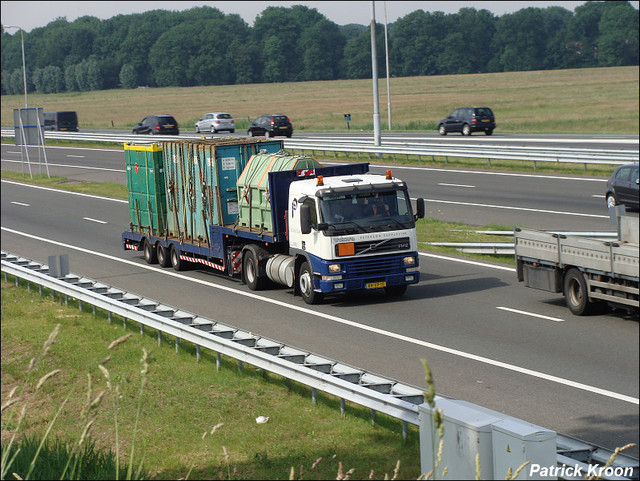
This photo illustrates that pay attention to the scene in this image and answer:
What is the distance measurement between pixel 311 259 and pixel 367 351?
369 centimetres

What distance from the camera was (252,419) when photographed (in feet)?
33.0

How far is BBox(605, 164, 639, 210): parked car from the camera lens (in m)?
24.9

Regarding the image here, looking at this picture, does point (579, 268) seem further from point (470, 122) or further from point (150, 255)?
point (470, 122)

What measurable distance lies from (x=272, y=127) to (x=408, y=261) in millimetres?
44481

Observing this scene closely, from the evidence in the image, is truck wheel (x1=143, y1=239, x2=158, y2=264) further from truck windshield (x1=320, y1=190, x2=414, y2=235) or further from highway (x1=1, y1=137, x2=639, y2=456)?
truck windshield (x1=320, y1=190, x2=414, y2=235)

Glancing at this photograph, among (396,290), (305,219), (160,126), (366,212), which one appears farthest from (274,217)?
(160,126)

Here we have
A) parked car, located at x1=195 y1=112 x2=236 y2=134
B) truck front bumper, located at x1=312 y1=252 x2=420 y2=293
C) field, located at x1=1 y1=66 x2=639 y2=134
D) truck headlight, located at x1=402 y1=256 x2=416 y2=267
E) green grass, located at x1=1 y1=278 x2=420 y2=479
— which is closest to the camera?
green grass, located at x1=1 y1=278 x2=420 y2=479

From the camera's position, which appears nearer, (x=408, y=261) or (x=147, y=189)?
(x=408, y=261)

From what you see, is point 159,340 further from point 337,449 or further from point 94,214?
point 94,214

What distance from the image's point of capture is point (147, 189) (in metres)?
22.2

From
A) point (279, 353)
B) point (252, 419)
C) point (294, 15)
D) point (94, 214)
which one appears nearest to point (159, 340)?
point (279, 353)

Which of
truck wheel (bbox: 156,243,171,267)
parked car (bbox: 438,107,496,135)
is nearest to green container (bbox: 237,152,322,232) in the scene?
truck wheel (bbox: 156,243,171,267)

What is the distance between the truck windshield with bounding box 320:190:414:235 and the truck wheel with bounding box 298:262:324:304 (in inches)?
38.2

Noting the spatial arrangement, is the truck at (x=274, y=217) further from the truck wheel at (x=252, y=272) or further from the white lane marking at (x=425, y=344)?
the white lane marking at (x=425, y=344)
